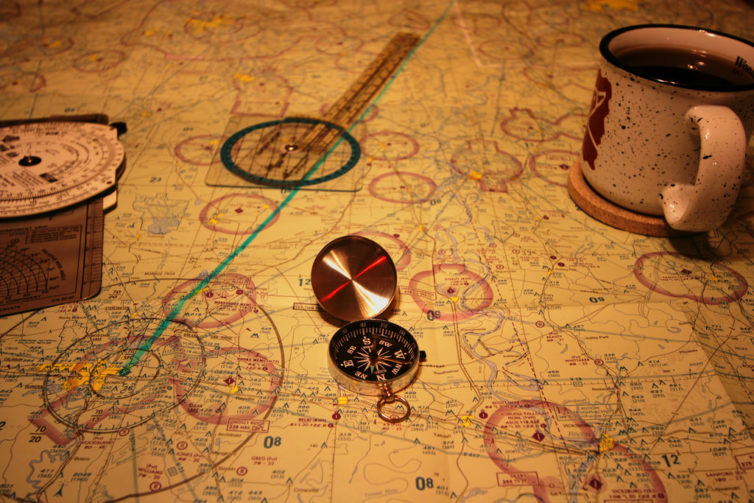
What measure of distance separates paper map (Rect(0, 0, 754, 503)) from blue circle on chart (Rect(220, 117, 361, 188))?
3 cm

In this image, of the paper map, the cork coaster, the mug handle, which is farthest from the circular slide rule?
the mug handle

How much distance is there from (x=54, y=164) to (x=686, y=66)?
1052 millimetres

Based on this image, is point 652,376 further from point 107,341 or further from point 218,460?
point 107,341

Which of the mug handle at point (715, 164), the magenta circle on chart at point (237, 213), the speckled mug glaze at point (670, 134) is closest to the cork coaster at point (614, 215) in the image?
the speckled mug glaze at point (670, 134)

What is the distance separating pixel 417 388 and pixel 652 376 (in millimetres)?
294

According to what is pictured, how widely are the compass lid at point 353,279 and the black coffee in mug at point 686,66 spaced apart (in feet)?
1.49

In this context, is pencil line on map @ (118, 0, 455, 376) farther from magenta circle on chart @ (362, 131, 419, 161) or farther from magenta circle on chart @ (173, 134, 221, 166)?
magenta circle on chart @ (173, 134, 221, 166)

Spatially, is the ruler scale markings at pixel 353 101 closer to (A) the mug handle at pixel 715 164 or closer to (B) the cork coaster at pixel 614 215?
(B) the cork coaster at pixel 614 215

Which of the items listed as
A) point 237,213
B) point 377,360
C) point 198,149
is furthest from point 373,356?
point 198,149

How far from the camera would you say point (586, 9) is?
165 centimetres

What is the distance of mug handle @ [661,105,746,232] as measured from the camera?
697mm

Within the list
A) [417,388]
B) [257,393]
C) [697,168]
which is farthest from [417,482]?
[697,168]

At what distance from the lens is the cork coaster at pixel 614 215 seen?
0.89 metres

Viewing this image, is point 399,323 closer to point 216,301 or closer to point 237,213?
point 216,301
